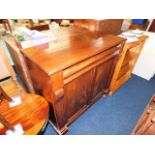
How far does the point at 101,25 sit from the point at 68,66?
81 centimetres

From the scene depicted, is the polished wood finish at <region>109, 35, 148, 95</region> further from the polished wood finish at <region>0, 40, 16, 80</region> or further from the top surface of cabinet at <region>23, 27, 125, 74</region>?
the polished wood finish at <region>0, 40, 16, 80</region>

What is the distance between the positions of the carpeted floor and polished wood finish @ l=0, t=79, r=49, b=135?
52 cm

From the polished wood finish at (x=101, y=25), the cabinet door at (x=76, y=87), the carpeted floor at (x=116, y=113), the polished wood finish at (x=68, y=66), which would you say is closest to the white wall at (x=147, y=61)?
the carpeted floor at (x=116, y=113)

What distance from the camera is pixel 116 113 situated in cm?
158

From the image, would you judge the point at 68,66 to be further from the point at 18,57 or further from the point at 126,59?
the point at 126,59

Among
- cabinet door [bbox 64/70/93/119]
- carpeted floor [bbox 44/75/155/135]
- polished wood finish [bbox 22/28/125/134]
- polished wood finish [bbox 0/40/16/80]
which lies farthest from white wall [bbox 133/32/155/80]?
polished wood finish [bbox 0/40/16/80]

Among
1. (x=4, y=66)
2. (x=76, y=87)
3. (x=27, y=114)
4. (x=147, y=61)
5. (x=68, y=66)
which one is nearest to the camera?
(x=68, y=66)

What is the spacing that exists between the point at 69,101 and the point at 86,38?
64cm

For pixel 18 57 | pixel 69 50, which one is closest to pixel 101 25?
pixel 69 50

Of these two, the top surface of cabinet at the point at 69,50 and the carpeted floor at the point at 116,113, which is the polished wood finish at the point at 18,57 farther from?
the carpeted floor at the point at 116,113

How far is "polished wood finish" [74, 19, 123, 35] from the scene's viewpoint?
1.27 meters

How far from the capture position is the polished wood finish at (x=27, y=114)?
0.82 m
